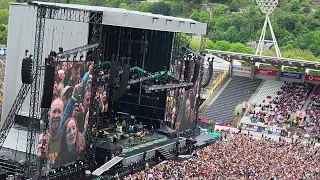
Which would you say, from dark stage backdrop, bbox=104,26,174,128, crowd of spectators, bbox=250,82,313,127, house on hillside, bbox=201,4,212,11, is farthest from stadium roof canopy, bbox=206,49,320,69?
house on hillside, bbox=201,4,212,11

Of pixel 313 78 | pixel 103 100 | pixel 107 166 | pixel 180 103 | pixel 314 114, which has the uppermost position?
pixel 313 78

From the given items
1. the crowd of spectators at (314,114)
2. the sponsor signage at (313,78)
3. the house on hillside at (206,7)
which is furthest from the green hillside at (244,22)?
Answer: the crowd of spectators at (314,114)

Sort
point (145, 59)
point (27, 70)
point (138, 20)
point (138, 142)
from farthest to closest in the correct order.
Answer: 1. point (145, 59)
2. point (138, 142)
3. point (138, 20)
4. point (27, 70)

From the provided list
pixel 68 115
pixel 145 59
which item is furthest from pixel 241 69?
pixel 68 115

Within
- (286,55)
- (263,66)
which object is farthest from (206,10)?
(263,66)

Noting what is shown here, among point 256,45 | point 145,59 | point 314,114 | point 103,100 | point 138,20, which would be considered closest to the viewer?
point 138,20

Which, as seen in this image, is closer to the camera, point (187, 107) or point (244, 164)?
point (244, 164)

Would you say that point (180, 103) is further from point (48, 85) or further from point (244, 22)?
point (244, 22)

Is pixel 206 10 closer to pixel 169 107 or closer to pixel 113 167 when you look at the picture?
pixel 169 107
